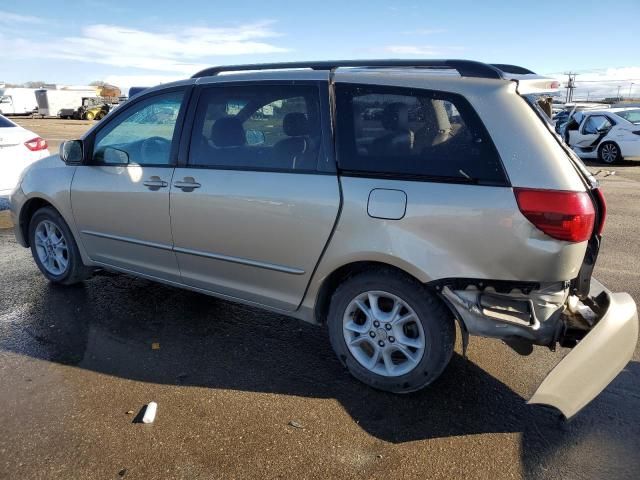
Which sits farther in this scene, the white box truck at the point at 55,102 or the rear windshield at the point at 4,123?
the white box truck at the point at 55,102

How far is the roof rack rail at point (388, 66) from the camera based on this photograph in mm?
2777

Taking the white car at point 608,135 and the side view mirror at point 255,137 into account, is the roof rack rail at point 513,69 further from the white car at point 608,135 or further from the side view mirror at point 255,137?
the white car at point 608,135

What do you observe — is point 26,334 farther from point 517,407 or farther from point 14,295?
point 517,407

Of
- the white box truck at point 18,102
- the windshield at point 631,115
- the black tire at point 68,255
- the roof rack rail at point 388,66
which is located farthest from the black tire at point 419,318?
the white box truck at point 18,102

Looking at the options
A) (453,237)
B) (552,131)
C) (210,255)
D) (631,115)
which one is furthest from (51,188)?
(631,115)

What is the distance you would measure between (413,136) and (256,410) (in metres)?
1.74

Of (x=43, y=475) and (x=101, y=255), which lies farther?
(x=101, y=255)

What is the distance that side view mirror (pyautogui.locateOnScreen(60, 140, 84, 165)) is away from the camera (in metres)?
4.06

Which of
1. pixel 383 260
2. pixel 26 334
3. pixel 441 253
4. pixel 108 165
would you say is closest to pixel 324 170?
pixel 383 260

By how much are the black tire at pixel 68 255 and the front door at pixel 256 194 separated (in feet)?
4.38

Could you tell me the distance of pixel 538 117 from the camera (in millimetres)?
2654

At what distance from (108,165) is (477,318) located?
292 centimetres

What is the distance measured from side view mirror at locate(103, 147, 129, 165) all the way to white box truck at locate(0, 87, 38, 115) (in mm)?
45927

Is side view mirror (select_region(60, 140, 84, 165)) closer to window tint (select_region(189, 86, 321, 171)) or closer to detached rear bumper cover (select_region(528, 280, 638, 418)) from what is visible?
window tint (select_region(189, 86, 321, 171))
